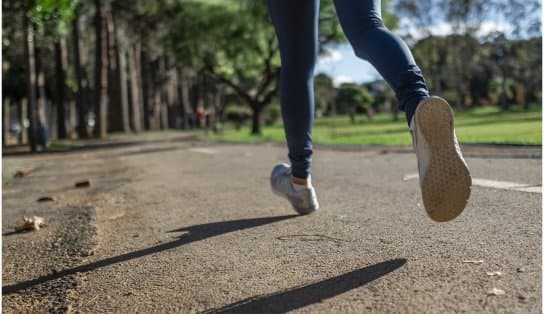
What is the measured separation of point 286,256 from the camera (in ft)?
6.97

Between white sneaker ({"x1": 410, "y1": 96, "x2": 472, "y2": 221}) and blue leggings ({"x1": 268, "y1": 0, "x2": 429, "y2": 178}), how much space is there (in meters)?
0.13

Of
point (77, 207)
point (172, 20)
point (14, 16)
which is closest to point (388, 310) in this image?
point (77, 207)

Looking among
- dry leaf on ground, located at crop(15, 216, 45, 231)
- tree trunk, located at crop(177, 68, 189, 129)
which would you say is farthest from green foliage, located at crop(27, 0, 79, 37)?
tree trunk, located at crop(177, 68, 189, 129)

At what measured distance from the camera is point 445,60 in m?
65.9

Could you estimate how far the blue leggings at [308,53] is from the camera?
2039 mm

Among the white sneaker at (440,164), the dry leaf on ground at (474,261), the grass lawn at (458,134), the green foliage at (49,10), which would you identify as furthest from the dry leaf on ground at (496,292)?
the green foliage at (49,10)

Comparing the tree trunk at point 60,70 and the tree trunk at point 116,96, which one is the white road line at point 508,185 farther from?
the tree trunk at point 116,96

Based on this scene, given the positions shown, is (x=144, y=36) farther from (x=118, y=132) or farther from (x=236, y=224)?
(x=236, y=224)

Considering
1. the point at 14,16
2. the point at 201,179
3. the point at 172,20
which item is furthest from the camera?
the point at 172,20

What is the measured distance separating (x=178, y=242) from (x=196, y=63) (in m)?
25.9

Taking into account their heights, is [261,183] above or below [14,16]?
below

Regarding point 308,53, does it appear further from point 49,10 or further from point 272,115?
point 272,115

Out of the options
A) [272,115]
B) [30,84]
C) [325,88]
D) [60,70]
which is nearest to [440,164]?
[30,84]

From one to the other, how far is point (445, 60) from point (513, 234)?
6695cm
